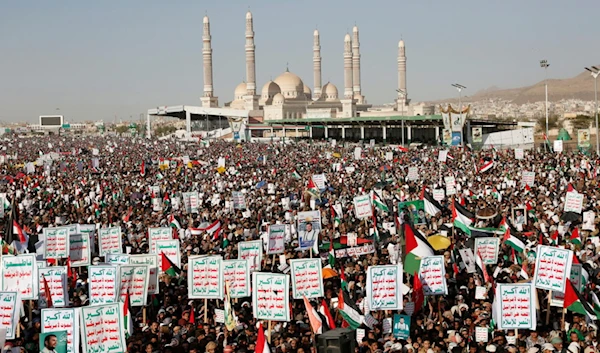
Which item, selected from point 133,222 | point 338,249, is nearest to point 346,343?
point 338,249

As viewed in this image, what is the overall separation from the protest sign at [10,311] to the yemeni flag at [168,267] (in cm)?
291

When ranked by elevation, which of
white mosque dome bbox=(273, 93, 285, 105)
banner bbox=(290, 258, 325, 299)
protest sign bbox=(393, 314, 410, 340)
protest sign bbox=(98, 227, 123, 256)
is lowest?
protest sign bbox=(393, 314, 410, 340)

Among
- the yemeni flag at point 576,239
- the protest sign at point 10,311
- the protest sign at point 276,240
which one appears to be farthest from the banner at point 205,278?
the yemeni flag at point 576,239

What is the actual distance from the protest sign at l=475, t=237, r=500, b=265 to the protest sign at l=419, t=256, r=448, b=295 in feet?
5.42

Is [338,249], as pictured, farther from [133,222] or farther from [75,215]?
[75,215]

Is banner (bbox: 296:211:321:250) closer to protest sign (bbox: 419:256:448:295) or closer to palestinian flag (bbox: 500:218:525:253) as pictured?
palestinian flag (bbox: 500:218:525:253)

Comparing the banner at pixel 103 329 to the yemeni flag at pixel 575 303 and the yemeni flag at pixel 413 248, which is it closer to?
the yemeni flag at pixel 413 248

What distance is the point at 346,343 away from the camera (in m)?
6.23

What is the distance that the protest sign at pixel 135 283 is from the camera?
30.6ft

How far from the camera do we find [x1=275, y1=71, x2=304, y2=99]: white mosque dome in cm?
10194

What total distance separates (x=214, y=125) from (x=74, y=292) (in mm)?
90851

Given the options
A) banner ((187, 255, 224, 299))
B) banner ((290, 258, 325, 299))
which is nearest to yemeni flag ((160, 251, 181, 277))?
banner ((187, 255, 224, 299))

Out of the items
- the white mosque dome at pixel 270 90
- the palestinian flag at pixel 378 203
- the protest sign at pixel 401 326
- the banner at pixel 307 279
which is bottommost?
the protest sign at pixel 401 326

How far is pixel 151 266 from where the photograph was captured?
10375 millimetres
